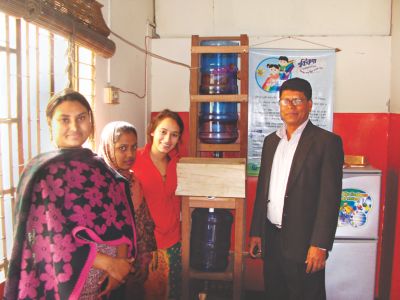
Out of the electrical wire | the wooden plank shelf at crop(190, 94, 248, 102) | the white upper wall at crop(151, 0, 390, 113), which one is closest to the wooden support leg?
the wooden plank shelf at crop(190, 94, 248, 102)

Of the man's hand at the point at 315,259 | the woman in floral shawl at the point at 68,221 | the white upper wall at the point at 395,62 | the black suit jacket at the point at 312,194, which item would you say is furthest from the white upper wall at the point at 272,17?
the woman in floral shawl at the point at 68,221

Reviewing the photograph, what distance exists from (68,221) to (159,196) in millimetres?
849

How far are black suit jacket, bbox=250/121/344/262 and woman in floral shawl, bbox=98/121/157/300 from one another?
686 mm

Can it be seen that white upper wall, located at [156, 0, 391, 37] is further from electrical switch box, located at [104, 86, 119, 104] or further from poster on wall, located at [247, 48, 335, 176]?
electrical switch box, located at [104, 86, 119, 104]

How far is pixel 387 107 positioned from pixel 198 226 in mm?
1822

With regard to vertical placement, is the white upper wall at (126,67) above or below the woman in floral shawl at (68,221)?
above

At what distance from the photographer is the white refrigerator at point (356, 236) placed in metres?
2.89

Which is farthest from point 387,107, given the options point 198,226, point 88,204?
point 88,204

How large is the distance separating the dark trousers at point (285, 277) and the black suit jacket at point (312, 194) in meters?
0.08

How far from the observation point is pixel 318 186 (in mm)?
2023

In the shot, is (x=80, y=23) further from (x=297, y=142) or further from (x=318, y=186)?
(x=318, y=186)

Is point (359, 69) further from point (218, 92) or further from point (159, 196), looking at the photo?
point (159, 196)

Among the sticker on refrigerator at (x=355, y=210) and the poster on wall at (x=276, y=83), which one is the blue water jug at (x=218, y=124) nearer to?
the poster on wall at (x=276, y=83)

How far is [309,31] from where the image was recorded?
3268 mm
